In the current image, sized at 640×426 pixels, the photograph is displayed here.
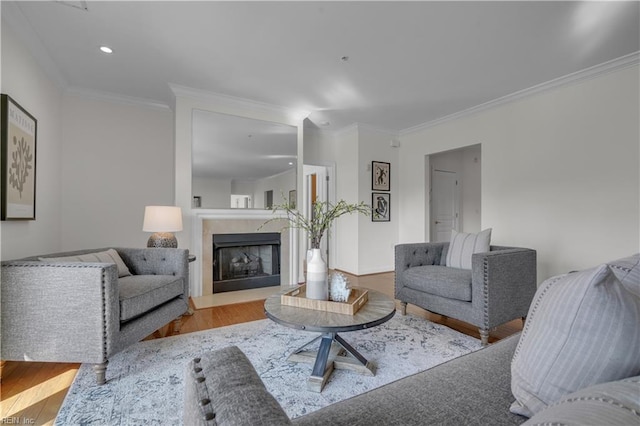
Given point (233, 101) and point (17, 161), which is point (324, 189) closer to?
point (233, 101)

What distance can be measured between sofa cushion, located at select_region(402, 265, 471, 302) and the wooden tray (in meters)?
A: 0.83

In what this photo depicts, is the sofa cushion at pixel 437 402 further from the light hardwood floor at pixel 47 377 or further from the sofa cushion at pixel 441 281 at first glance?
the light hardwood floor at pixel 47 377

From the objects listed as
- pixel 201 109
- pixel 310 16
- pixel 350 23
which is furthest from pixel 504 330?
pixel 201 109

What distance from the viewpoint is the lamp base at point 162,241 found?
9.97 ft

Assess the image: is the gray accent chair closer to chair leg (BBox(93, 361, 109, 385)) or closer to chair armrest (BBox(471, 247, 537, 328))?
chair armrest (BBox(471, 247, 537, 328))

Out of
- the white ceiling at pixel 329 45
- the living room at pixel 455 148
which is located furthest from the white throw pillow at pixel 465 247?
the white ceiling at pixel 329 45

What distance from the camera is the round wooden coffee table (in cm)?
160

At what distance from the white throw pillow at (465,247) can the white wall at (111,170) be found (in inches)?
119

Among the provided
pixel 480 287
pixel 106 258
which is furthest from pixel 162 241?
pixel 480 287

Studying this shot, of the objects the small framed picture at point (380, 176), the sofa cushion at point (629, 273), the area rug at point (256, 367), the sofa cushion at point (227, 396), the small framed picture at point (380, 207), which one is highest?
the small framed picture at point (380, 176)

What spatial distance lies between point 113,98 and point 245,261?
103 inches

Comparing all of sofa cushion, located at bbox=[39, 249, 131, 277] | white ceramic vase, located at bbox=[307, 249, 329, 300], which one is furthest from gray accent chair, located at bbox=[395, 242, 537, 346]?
sofa cushion, located at bbox=[39, 249, 131, 277]

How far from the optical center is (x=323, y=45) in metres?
2.66

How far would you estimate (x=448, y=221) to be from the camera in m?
5.76
